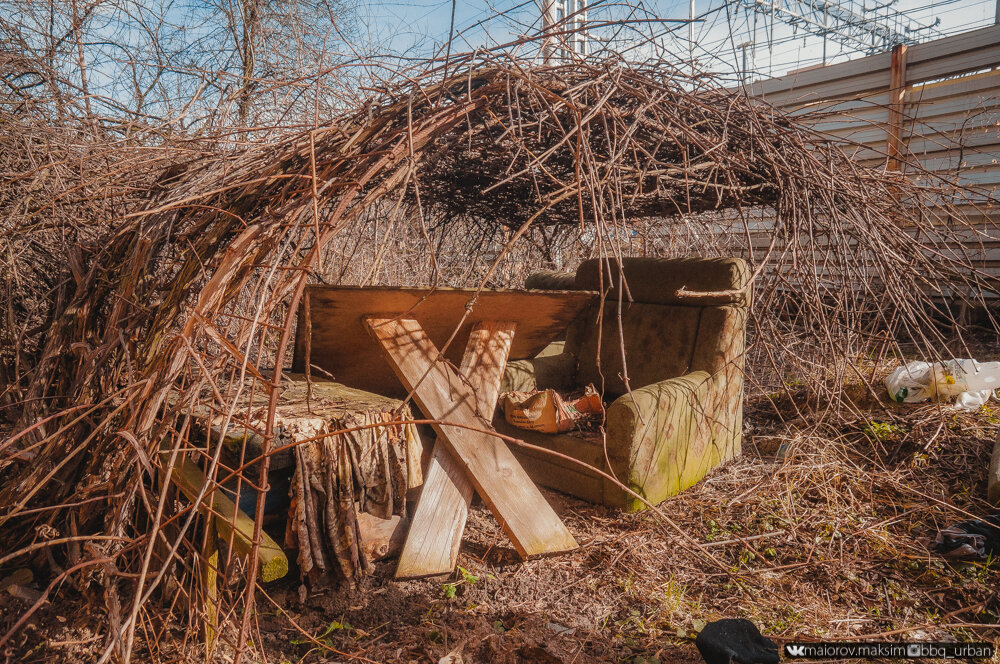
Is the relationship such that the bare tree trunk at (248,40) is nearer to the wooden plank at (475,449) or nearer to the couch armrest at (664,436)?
the wooden plank at (475,449)

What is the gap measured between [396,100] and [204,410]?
159 cm

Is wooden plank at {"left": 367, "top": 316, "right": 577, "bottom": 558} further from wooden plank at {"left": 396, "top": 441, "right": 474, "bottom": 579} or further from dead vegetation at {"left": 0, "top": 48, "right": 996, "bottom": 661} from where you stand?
dead vegetation at {"left": 0, "top": 48, "right": 996, "bottom": 661}

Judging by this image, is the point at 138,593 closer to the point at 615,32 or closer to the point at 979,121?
the point at 615,32

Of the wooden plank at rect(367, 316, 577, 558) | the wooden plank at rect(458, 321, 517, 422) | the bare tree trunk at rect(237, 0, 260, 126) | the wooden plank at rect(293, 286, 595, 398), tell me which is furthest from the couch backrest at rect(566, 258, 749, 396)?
the bare tree trunk at rect(237, 0, 260, 126)

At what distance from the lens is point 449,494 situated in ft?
9.36

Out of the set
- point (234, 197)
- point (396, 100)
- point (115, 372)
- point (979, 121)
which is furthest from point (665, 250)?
point (115, 372)

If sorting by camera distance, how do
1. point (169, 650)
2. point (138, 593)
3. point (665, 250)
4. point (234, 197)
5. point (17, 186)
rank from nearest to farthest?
point (138, 593), point (169, 650), point (234, 197), point (17, 186), point (665, 250)

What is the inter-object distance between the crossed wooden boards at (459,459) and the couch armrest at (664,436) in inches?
19.2

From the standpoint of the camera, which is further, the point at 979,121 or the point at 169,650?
the point at 979,121

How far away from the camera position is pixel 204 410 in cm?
258

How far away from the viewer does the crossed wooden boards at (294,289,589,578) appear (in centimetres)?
274

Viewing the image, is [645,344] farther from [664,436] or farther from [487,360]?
[487,360]

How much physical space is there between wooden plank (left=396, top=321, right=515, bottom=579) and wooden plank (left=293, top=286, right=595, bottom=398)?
0.55 ft

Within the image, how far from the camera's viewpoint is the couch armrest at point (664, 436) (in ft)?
9.92
